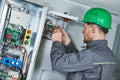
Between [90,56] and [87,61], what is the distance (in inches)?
1.8

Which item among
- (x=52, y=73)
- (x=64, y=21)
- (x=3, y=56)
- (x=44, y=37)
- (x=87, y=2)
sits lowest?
(x=52, y=73)

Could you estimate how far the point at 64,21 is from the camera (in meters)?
2.60

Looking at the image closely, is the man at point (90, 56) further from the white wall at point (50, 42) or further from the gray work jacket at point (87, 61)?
the white wall at point (50, 42)

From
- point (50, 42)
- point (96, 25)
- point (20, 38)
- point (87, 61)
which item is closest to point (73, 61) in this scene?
point (87, 61)

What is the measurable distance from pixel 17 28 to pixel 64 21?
1.98 feet

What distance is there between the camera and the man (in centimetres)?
185

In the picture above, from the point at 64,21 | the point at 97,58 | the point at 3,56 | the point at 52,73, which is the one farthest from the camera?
the point at 52,73

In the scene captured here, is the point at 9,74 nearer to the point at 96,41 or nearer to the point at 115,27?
the point at 96,41

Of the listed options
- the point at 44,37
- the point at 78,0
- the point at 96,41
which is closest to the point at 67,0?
the point at 78,0

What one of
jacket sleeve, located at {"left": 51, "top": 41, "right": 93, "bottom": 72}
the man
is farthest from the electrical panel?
jacket sleeve, located at {"left": 51, "top": 41, "right": 93, "bottom": 72}

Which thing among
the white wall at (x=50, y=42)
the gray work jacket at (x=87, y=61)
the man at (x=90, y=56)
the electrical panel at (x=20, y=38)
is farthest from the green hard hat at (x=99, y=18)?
the white wall at (x=50, y=42)

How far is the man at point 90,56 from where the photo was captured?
185 cm

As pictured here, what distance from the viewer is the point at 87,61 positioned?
6.05ft

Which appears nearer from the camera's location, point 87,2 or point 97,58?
point 97,58
